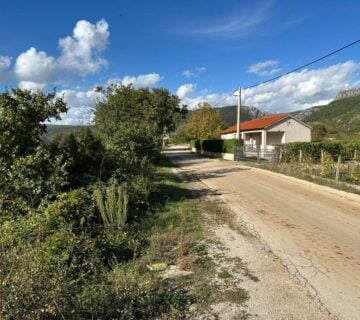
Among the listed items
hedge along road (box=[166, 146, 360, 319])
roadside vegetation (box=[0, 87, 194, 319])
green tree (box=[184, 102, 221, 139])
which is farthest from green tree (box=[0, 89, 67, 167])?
green tree (box=[184, 102, 221, 139])

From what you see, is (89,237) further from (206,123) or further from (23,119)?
(206,123)

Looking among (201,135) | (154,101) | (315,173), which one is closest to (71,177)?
(315,173)

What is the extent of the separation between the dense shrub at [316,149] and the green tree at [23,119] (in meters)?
15.0

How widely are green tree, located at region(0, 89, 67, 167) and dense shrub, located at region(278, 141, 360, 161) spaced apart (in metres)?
15.0

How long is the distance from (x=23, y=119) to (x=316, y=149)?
19064 millimetres

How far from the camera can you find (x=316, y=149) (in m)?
23.0

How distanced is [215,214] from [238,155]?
2249 centimetres

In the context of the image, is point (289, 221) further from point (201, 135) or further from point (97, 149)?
point (201, 135)

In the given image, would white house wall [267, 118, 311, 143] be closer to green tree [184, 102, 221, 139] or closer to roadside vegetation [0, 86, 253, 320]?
green tree [184, 102, 221, 139]

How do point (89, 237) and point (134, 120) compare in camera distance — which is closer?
point (89, 237)

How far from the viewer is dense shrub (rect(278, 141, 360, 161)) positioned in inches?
853

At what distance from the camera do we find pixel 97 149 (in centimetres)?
1108

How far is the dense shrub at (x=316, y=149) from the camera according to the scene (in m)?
21.7

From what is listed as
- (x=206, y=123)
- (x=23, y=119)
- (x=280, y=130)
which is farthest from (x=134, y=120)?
(x=206, y=123)
